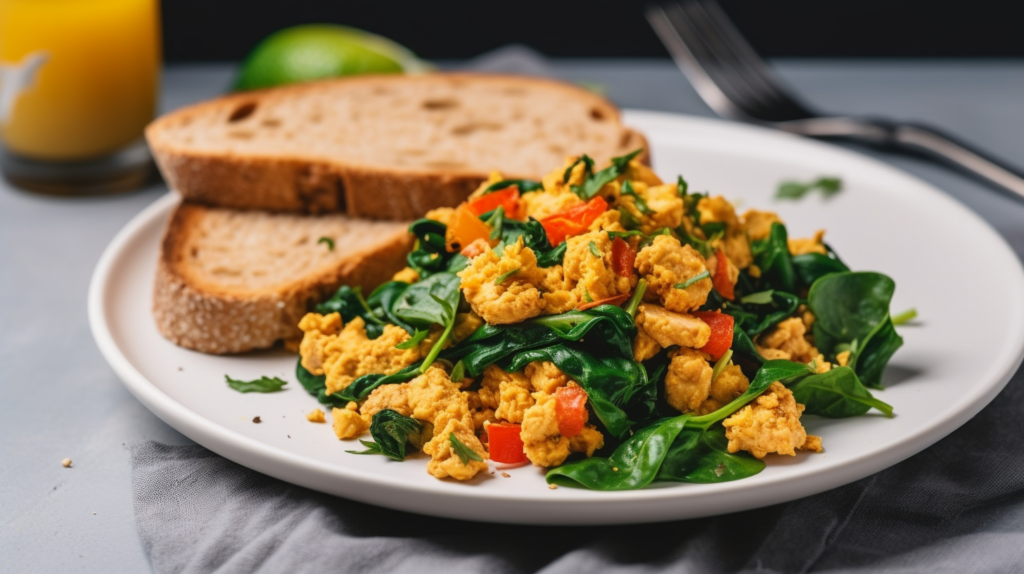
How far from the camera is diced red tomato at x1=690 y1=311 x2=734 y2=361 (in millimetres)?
2471

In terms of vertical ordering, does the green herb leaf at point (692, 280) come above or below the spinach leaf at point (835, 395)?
above

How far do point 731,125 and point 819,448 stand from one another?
2575 mm

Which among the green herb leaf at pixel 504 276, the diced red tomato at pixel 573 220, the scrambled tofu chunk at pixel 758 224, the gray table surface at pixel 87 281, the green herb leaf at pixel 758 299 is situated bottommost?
the gray table surface at pixel 87 281

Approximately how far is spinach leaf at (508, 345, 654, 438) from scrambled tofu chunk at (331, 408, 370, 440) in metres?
0.42

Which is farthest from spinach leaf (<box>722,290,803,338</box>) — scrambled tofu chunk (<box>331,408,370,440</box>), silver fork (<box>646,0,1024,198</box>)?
silver fork (<box>646,0,1024,198</box>)

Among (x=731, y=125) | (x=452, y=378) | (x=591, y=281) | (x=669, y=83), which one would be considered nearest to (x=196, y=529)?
(x=452, y=378)

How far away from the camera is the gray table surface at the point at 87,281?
8.04ft

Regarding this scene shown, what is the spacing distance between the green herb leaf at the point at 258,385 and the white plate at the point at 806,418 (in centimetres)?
2

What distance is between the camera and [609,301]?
2.47 m

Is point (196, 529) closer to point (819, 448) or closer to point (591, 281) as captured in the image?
point (591, 281)

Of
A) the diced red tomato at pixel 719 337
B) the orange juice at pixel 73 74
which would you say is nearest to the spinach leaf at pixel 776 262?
the diced red tomato at pixel 719 337

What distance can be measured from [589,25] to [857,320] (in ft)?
15.2

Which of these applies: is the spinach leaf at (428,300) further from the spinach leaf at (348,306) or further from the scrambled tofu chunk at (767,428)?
the scrambled tofu chunk at (767,428)

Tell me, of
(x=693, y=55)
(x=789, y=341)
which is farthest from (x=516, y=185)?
(x=693, y=55)
